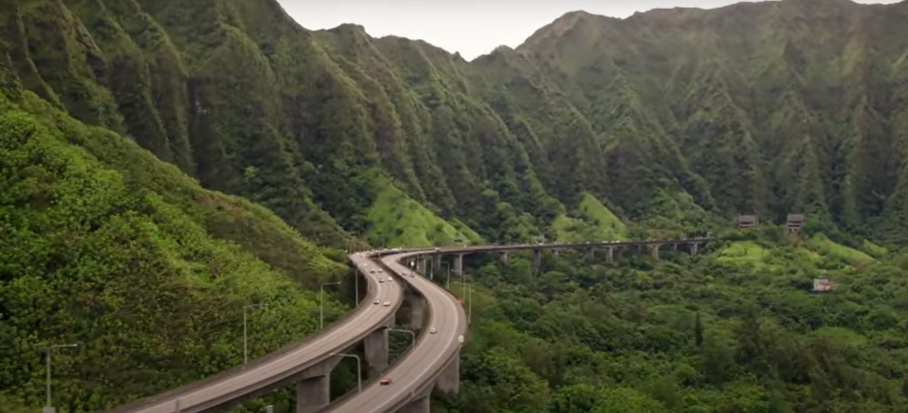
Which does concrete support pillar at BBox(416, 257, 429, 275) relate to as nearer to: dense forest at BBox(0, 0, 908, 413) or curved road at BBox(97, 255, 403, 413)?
dense forest at BBox(0, 0, 908, 413)

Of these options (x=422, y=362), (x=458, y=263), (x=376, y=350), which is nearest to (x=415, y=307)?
(x=376, y=350)

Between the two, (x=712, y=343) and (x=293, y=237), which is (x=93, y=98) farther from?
(x=712, y=343)

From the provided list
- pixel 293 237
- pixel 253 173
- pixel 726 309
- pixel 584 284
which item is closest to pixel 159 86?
pixel 253 173

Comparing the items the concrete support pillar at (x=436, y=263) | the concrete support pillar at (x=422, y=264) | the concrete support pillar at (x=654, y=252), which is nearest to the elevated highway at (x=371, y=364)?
the concrete support pillar at (x=422, y=264)

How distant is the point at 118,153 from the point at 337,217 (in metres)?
70.2

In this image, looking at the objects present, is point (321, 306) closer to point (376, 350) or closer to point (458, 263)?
point (376, 350)

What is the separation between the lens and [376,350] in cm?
7481

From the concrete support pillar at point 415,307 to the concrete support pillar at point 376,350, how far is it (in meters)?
18.8

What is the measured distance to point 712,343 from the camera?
98375 millimetres

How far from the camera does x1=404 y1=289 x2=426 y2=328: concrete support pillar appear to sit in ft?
312

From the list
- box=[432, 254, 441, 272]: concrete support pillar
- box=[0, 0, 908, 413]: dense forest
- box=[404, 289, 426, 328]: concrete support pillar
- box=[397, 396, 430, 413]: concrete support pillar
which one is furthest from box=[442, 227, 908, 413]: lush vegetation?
box=[397, 396, 430, 413]: concrete support pillar

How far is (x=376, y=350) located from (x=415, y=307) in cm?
2203

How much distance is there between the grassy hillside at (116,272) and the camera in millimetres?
63625

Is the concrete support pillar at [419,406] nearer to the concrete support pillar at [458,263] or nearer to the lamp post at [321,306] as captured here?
the lamp post at [321,306]
